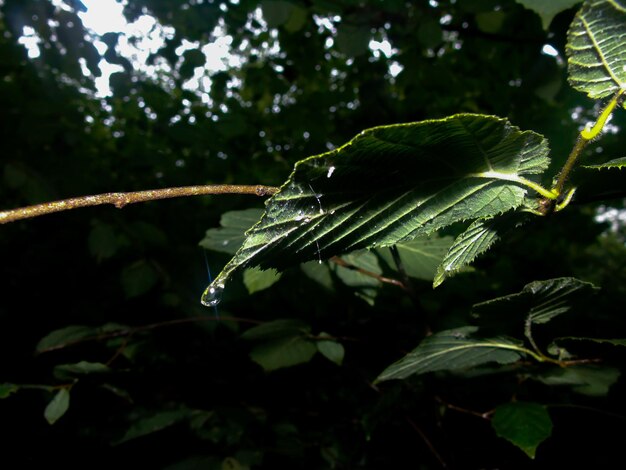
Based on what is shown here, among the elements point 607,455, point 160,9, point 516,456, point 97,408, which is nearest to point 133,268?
point 97,408

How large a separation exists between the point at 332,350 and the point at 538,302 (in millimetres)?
778

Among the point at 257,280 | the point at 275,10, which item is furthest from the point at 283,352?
the point at 275,10

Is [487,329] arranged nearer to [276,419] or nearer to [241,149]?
[276,419]

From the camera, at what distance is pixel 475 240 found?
47 cm

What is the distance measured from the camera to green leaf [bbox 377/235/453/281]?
107 centimetres

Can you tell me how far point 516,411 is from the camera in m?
0.76

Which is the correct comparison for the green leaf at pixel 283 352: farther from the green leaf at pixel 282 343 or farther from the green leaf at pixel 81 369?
the green leaf at pixel 81 369

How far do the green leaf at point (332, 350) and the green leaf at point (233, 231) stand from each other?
18.2 inches

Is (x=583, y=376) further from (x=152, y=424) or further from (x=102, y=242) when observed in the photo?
(x=102, y=242)

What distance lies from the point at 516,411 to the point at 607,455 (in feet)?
4.38

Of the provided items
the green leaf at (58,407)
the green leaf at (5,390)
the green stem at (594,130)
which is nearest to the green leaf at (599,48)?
the green stem at (594,130)

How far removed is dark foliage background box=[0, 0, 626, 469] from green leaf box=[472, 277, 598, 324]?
0.36m

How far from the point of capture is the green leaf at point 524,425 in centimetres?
69

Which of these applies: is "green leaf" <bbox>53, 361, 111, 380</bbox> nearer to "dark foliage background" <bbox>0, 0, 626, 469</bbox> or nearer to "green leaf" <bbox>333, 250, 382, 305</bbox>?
"dark foliage background" <bbox>0, 0, 626, 469</bbox>
